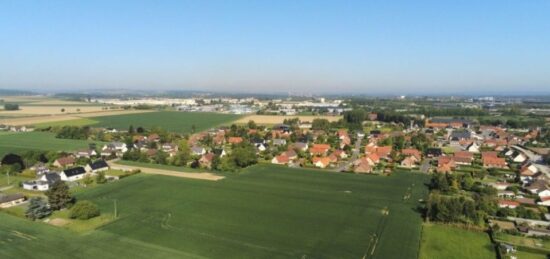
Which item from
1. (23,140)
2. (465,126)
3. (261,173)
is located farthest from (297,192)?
(465,126)

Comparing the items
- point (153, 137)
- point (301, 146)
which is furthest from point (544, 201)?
point (153, 137)

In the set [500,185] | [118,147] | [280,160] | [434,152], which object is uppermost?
[118,147]

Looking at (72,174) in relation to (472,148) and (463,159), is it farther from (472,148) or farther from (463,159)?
(472,148)

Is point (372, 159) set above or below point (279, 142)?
below

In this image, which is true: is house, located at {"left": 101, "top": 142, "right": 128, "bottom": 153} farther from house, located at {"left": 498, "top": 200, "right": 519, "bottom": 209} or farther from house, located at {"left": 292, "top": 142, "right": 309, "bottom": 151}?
house, located at {"left": 498, "top": 200, "right": 519, "bottom": 209}

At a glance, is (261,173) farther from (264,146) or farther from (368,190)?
(264,146)

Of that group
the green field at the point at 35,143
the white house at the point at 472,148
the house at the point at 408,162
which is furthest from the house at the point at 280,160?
the green field at the point at 35,143

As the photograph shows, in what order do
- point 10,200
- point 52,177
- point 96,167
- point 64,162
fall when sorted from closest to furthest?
point 10,200
point 52,177
point 96,167
point 64,162
